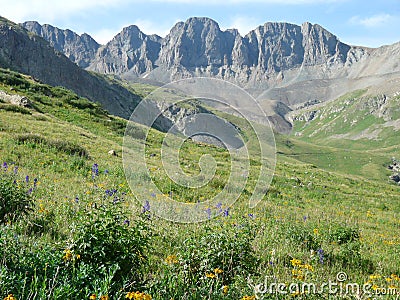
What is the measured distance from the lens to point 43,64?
382 feet

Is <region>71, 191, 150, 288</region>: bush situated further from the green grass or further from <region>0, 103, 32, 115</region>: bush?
<region>0, 103, 32, 115</region>: bush

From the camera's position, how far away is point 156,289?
13.5 ft

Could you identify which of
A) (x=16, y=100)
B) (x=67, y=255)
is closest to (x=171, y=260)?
(x=67, y=255)

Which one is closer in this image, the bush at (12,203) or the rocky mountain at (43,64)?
the bush at (12,203)

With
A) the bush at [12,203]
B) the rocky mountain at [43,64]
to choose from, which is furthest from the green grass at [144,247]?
the rocky mountain at [43,64]

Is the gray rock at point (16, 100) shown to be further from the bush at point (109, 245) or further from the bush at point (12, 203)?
the bush at point (109, 245)

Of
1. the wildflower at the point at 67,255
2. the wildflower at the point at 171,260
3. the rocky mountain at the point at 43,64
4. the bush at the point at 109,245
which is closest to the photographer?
the wildflower at the point at 67,255

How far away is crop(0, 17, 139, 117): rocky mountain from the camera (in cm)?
10469

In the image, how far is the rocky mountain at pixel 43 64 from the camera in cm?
10469

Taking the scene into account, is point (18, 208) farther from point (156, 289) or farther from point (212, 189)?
point (212, 189)

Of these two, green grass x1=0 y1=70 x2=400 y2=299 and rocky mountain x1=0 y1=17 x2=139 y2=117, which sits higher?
rocky mountain x1=0 y1=17 x2=139 y2=117

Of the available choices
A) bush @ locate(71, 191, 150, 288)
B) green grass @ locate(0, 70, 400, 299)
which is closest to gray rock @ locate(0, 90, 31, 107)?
green grass @ locate(0, 70, 400, 299)

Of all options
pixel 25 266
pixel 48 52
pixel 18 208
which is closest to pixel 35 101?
pixel 18 208

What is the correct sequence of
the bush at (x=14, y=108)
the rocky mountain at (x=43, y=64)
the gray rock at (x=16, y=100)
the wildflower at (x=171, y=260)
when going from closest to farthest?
the wildflower at (x=171, y=260) < the bush at (x=14, y=108) < the gray rock at (x=16, y=100) < the rocky mountain at (x=43, y=64)
